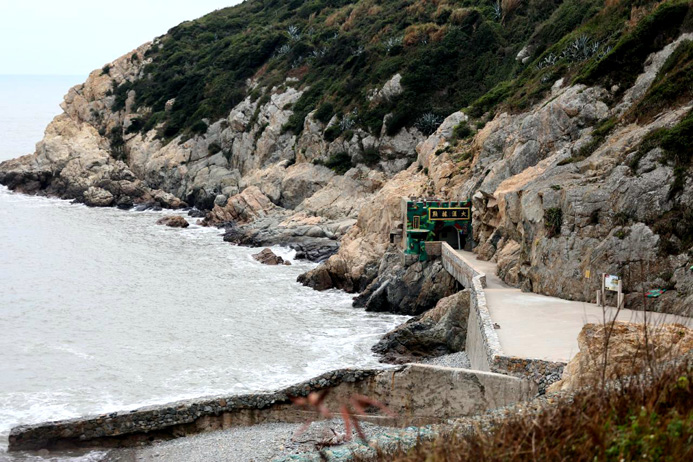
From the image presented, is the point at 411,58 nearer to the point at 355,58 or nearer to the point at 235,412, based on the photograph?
the point at 355,58

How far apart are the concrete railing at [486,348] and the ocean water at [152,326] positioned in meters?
3.83

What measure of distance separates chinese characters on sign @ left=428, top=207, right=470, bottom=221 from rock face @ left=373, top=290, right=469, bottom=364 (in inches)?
279

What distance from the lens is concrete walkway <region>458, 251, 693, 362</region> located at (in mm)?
13391

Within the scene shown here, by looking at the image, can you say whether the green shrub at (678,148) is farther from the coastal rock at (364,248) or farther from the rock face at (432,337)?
the coastal rock at (364,248)

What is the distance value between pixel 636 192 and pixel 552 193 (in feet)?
8.68

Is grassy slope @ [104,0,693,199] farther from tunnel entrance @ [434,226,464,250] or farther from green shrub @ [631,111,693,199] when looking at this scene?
tunnel entrance @ [434,226,464,250]

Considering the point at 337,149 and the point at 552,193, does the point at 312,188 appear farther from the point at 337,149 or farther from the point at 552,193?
the point at 552,193

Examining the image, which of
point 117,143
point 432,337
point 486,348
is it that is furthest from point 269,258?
point 117,143

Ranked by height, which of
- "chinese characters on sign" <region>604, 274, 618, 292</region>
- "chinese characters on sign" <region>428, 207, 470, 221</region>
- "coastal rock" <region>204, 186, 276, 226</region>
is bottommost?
"coastal rock" <region>204, 186, 276, 226</region>

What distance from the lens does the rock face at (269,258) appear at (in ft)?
123

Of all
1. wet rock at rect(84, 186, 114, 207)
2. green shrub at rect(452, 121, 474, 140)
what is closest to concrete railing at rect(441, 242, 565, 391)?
green shrub at rect(452, 121, 474, 140)

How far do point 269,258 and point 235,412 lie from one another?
80.0 ft

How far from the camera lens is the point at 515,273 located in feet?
69.7

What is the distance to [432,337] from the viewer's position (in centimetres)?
→ 2125
